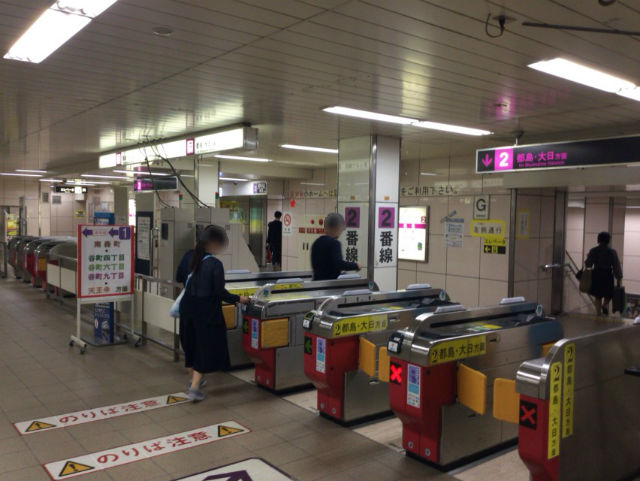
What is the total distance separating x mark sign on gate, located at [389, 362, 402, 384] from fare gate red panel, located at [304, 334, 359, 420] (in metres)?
0.68

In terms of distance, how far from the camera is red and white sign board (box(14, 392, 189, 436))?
14.1 ft

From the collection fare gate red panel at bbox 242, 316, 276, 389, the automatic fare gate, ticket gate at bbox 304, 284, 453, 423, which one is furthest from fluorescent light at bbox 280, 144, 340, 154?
the automatic fare gate

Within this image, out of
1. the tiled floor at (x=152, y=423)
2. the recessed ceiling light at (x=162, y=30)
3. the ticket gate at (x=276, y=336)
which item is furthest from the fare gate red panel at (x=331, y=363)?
the recessed ceiling light at (x=162, y=30)

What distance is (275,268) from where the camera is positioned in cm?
1441

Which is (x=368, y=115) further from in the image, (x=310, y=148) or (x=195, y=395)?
(x=195, y=395)

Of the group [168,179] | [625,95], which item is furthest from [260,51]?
[168,179]

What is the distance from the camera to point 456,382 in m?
3.71

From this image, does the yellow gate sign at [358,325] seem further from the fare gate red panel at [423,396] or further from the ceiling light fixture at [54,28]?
the ceiling light fixture at [54,28]

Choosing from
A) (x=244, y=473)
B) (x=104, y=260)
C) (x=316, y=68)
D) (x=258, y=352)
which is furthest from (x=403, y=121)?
(x=244, y=473)

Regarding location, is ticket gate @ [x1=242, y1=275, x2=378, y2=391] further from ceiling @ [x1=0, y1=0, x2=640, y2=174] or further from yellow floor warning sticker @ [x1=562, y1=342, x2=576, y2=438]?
yellow floor warning sticker @ [x1=562, y1=342, x2=576, y2=438]

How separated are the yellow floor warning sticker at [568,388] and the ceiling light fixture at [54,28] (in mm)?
3252

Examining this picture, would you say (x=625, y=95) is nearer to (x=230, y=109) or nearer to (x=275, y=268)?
(x=230, y=109)

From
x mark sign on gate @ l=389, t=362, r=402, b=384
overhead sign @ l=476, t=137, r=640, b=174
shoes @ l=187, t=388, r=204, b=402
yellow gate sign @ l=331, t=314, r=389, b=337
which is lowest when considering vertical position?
shoes @ l=187, t=388, r=204, b=402

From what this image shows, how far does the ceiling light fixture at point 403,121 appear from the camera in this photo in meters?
6.00
